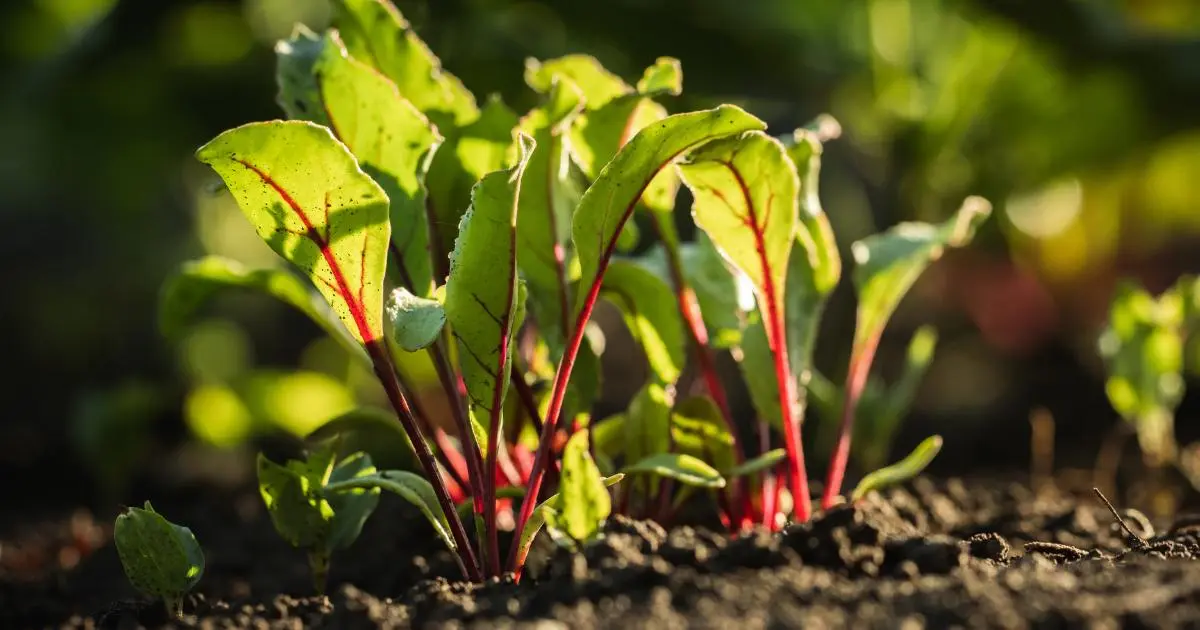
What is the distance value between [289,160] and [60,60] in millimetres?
2245

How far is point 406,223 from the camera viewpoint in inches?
47.5

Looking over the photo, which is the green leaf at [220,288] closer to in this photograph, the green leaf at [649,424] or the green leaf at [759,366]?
the green leaf at [649,424]

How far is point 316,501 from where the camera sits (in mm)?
1222

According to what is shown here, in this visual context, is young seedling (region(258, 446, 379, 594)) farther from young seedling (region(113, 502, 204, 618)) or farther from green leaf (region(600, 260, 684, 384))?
green leaf (region(600, 260, 684, 384))

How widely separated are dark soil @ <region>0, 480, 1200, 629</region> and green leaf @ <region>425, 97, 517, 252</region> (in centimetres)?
42

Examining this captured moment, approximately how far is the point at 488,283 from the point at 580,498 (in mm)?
217

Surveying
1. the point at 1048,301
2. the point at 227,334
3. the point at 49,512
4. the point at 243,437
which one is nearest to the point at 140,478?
the point at 49,512

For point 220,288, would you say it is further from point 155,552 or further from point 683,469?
point 683,469

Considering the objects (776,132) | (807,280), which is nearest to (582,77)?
(807,280)

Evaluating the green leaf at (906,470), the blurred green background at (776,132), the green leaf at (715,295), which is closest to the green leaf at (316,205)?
the green leaf at (715,295)

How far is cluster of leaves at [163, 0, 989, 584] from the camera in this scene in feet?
3.40

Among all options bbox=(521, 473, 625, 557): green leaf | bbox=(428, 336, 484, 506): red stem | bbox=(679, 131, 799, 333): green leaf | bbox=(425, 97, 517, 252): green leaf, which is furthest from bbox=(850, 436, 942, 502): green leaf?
bbox=(425, 97, 517, 252): green leaf

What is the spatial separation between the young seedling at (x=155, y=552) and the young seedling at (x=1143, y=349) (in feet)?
4.54

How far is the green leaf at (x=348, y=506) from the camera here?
4.09 feet
